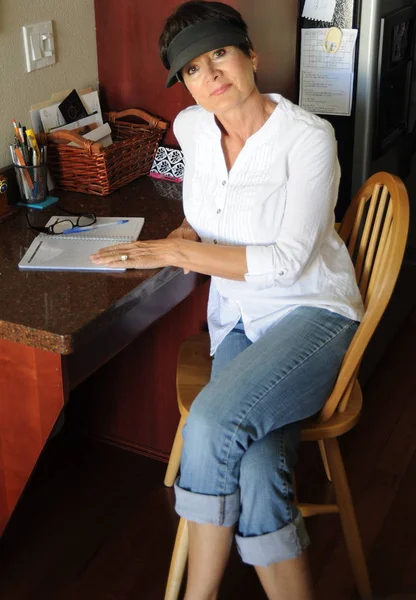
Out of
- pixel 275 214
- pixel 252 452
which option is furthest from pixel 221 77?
pixel 252 452

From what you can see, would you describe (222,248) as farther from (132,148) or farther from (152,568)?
(152,568)

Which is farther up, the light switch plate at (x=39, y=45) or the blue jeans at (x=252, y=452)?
the light switch plate at (x=39, y=45)

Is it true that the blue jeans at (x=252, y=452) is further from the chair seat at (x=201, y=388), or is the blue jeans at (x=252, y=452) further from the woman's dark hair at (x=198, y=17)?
the woman's dark hair at (x=198, y=17)

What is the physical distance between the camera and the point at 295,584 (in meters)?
1.42

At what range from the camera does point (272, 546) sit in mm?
1371

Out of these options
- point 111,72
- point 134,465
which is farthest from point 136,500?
point 111,72

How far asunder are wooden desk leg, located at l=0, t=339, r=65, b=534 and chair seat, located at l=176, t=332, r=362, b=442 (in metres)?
0.31

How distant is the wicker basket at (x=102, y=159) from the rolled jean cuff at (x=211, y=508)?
33.5 inches

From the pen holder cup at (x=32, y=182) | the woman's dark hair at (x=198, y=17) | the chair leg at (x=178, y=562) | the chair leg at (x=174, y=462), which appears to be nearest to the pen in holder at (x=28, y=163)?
the pen holder cup at (x=32, y=182)

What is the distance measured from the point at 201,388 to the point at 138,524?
51 cm

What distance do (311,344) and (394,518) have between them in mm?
725

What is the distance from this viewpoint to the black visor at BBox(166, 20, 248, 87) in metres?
1.50

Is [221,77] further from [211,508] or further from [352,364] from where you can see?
[211,508]

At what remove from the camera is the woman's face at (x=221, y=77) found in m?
1.55
